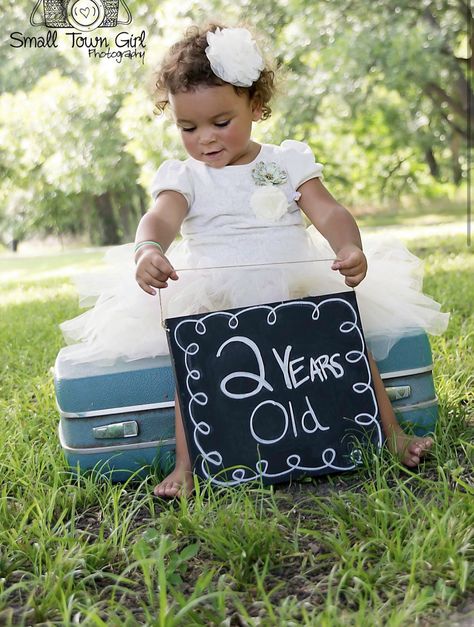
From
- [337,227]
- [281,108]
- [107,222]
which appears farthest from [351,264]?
[107,222]

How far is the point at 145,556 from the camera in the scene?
1612 millimetres

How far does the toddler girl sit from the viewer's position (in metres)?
2.24

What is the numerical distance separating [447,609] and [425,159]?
19.8 meters

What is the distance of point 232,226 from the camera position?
2.39 meters

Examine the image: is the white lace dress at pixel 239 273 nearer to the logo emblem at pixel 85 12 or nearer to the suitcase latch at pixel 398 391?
the suitcase latch at pixel 398 391

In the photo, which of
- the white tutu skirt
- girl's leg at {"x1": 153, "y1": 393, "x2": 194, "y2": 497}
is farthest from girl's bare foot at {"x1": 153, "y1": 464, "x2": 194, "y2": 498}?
the white tutu skirt

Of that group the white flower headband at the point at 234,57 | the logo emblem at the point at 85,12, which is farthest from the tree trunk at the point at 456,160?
the white flower headband at the point at 234,57

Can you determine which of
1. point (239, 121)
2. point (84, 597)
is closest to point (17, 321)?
point (239, 121)

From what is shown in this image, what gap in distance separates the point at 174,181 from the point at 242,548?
1170 mm

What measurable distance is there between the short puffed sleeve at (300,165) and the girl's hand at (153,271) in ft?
1.89

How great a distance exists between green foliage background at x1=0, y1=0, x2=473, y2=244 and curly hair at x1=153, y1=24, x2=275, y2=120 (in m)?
0.11

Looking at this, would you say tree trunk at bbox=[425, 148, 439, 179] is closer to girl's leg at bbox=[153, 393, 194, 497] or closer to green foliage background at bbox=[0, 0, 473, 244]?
green foliage background at bbox=[0, 0, 473, 244]

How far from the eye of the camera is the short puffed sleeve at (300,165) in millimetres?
2414

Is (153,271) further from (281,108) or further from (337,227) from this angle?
(281,108)
